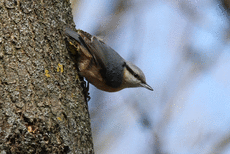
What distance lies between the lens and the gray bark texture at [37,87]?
1.42m

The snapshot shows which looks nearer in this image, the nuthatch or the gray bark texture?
the gray bark texture

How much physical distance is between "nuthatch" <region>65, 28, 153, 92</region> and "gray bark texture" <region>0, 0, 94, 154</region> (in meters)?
0.21

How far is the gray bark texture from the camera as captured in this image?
4.65 ft

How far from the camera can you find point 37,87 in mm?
1551

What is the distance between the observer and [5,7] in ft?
5.17

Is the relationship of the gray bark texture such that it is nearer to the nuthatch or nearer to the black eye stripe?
the nuthatch

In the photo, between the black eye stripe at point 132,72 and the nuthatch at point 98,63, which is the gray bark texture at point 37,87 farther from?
the black eye stripe at point 132,72

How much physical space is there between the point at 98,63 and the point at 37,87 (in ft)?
2.72

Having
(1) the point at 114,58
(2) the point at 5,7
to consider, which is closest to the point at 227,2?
(1) the point at 114,58

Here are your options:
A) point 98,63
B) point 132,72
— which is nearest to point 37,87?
point 98,63

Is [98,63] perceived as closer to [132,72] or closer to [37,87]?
[132,72]

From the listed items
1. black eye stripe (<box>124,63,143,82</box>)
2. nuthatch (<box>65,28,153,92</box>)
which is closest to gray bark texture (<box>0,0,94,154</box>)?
nuthatch (<box>65,28,153,92</box>)

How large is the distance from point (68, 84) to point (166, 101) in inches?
96.1

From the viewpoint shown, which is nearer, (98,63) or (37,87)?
(37,87)
